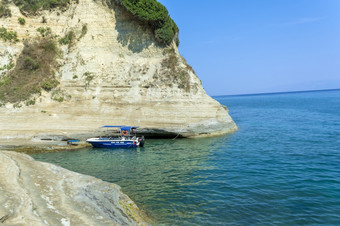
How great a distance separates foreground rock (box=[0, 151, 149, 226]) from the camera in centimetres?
677

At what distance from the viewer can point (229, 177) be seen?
1432 centimetres

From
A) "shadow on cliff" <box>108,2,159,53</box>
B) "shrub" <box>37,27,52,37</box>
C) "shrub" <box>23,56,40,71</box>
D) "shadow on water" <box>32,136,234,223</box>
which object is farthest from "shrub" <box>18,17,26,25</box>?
"shadow on water" <box>32,136,234,223</box>

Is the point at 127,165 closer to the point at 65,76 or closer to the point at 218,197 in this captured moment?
the point at 218,197

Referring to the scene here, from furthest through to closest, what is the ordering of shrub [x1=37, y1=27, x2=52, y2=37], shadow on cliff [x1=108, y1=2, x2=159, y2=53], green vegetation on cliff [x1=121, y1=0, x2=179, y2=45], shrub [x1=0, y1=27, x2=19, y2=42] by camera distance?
shrub [x1=37, y1=27, x2=52, y2=37], shadow on cliff [x1=108, y1=2, x2=159, y2=53], shrub [x1=0, y1=27, x2=19, y2=42], green vegetation on cliff [x1=121, y1=0, x2=179, y2=45]

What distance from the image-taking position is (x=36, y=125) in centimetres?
2570

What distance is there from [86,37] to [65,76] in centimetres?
614

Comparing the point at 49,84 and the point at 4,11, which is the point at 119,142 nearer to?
the point at 49,84

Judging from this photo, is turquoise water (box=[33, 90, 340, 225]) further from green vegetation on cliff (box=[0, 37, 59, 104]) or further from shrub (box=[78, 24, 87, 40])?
shrub (box=[78, 24, 87, 40])

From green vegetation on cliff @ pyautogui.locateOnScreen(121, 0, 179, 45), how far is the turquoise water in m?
14.6

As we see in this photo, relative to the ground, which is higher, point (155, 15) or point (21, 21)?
point (21, 21)

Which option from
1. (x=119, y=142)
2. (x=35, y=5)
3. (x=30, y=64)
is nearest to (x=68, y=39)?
(x=30, y=64)

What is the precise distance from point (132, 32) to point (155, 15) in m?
3.96

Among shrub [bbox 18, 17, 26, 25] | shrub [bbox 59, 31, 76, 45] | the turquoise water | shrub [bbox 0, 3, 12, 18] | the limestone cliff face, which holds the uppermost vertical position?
shrub [bbox 0, 3, 12, 18]

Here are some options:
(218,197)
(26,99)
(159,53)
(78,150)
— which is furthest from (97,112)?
(218,197)
